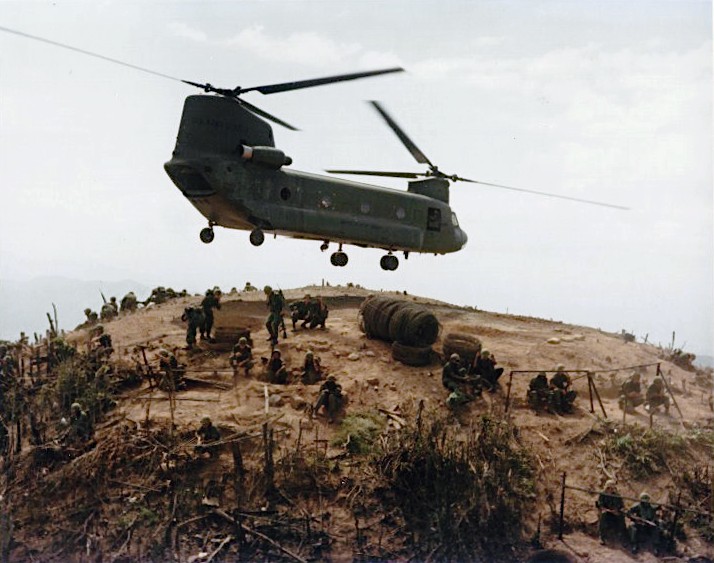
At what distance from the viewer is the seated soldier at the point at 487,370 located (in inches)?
474

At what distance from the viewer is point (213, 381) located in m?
11.9

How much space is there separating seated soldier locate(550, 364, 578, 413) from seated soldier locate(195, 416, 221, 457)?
6.61 metres

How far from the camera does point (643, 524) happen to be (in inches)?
342

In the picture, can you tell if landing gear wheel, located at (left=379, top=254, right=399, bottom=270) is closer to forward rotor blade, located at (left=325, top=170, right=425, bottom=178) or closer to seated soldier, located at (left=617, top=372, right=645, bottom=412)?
forward rotor blade, located at (left=325, top=170, right=425, bottom=178)

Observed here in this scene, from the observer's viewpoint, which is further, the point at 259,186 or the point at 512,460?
the point at 259,186

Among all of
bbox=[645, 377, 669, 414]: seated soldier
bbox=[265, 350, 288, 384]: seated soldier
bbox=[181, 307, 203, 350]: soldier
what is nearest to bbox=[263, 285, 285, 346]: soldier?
bbox=[181, 307, 203, 350]: soldier

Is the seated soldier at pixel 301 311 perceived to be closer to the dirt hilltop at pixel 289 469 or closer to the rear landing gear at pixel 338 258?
the dirt hilltop at pixel 289 469

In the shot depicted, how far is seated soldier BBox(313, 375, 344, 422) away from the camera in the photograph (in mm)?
10625

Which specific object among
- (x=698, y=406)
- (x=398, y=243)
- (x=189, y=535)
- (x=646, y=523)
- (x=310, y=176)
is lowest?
(x=189, y=535)

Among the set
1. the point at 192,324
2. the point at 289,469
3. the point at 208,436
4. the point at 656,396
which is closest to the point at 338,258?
the point at 192,324

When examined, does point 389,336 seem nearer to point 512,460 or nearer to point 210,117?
point 512,460

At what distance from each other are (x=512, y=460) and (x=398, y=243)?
39.3ft

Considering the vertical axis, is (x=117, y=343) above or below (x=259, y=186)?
below

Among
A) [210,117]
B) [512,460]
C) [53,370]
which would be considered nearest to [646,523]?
[512,460]
